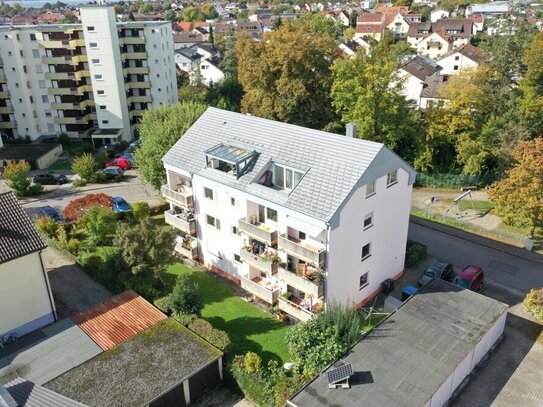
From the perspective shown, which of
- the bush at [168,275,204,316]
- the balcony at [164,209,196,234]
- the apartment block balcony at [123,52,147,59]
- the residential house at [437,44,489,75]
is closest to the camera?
the bush at [168,275,204,316]

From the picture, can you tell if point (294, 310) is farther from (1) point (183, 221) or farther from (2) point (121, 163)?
(2) point (121, 163)

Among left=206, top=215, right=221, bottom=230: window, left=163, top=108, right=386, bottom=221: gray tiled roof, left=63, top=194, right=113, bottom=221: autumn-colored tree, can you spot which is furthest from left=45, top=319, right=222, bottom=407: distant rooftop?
left=63, top=194, right=113, bottom=221: autumn-colored tree

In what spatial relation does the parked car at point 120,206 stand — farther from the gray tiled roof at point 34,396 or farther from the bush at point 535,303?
the bush at point 535,303

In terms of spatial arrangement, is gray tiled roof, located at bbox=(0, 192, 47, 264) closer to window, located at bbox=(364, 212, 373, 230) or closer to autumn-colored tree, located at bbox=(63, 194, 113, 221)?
autumn-colored tree, located at bbox=(63, 194, 113, 221)

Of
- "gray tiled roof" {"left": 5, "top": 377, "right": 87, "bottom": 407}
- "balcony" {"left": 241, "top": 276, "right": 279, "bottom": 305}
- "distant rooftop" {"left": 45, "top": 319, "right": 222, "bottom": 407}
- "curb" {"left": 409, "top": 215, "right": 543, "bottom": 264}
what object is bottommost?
"curb" {"left": 409, "top": 215, "right": 543, "bottom": 264}

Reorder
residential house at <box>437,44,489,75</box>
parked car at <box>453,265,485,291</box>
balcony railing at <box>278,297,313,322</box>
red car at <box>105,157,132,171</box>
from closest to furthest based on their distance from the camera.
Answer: balcony railing at <box>278,297,313,322</box> < parked car at <box>453,265,485,291</box> < red car at <box>105,157,132,171</box> < residential house at <box>437,44,489,75</box>

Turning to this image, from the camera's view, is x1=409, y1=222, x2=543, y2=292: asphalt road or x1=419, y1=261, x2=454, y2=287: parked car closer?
x1=419, y1=261, x2=454, y2=287: parked car

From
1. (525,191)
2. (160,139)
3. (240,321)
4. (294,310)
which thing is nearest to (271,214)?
(294,310)

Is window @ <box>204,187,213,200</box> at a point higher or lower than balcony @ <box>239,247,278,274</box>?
higher
